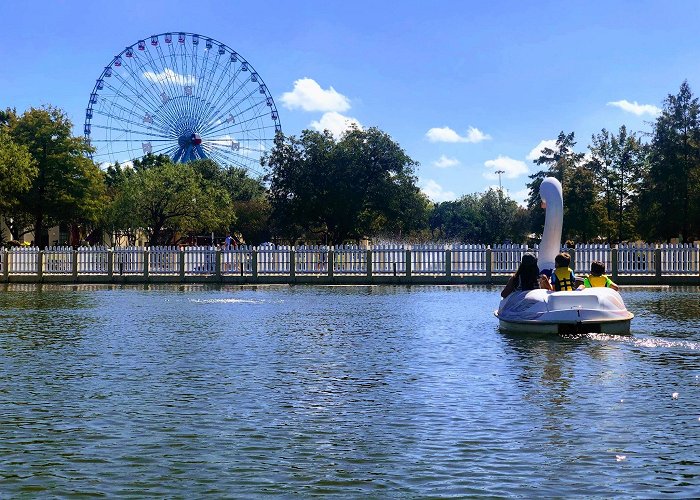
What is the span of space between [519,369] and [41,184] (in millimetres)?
53558

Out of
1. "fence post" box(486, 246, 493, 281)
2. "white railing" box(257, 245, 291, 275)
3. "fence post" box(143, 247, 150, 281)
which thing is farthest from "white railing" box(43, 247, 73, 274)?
"fence post" box(486, 246, 493, 281)

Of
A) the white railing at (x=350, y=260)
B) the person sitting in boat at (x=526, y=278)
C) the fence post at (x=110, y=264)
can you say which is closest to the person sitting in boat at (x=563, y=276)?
the person sitting in boat at (x=526, y=278)

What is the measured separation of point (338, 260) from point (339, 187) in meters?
24.4

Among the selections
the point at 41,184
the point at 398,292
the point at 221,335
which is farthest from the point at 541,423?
the point at 41,184

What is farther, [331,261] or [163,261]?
[163,261]

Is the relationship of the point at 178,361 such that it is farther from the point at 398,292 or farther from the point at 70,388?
the point at 398,292

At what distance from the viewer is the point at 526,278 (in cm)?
1847

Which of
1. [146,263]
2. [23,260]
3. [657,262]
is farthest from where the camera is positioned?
[23,260]

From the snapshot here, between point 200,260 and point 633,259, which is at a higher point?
point 200,260

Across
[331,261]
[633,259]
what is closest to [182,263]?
[331,261]

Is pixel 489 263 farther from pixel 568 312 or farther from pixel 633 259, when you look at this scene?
pixel 568 312

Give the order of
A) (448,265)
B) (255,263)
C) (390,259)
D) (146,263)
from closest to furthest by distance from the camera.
→ (448,265)
(390,259)
(255,263)
(146,263)

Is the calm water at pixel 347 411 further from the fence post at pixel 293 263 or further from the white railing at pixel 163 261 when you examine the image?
the white railing at pixel 163 261

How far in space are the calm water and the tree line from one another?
40.8 metres
